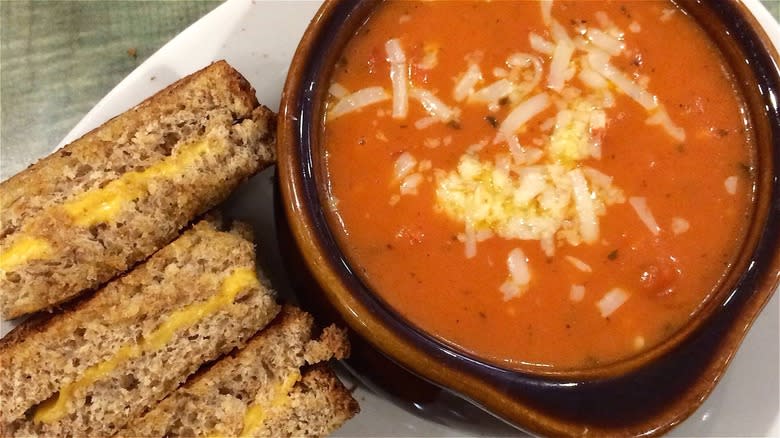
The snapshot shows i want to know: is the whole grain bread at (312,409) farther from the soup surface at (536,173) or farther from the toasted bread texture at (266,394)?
the soup surface at (536,173)

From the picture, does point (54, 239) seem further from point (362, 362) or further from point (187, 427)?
point (362, 362)

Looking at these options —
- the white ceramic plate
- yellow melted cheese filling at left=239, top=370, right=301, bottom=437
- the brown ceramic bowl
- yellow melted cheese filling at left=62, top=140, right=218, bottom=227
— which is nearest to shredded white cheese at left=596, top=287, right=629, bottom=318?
the brown ceramic bowl

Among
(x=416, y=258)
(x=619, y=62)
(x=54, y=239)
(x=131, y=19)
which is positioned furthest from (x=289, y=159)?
(x=131, y=19)

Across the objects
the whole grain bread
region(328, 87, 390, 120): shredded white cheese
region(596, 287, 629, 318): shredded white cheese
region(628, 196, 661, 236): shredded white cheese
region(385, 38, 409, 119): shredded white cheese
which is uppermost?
region(385, 38, 409, 119): shredded white cheese

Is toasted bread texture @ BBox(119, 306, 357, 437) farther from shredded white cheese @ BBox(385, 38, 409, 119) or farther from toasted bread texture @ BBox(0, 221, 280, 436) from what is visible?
shredded white cheese @ BBox(385, 38, 409, 119)

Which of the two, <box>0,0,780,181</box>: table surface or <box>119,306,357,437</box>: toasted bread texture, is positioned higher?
<box>0,0,780,181</box>: table surface

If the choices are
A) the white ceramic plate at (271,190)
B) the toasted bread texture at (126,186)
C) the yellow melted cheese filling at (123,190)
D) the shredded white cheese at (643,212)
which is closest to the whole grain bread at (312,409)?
the white ceramic plate at (271,190)
